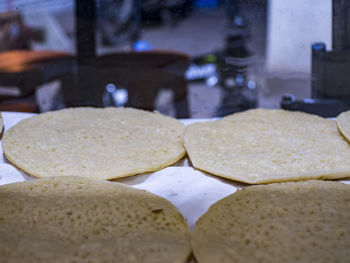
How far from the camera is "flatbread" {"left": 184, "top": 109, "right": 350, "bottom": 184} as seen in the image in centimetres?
117

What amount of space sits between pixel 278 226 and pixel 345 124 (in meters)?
0.72

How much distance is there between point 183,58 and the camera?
7.28 feet

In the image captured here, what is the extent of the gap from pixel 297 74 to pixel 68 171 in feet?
3.76

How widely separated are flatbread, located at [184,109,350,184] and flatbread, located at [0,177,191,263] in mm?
304

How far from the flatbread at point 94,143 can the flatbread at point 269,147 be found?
0.36ft

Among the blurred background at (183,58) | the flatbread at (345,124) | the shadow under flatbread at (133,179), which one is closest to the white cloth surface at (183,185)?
the shadow under flatbread at (133,179)

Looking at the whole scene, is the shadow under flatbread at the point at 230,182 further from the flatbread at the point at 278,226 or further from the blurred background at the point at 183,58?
the blurred background at the point at 183,58

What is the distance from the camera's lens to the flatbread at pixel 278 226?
2.66 ft

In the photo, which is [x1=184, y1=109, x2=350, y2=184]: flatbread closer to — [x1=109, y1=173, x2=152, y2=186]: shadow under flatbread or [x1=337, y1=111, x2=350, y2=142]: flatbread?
[x1=337, y1=111, x2=350, y2=142]: flatbread

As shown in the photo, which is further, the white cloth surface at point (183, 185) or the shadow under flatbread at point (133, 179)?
the shadow under flatbread at point (133, 179)

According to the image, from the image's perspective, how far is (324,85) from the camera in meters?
1.71


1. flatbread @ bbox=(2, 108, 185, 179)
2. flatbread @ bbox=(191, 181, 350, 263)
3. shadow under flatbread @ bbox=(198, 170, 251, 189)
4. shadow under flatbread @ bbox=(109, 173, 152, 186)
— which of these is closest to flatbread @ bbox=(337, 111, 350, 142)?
flatbread @ bbox=(191, 181, 350, 263)

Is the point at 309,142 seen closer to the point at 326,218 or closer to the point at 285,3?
the point at 326,218

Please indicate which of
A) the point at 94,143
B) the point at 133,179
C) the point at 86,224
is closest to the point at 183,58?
the point at 94,143
